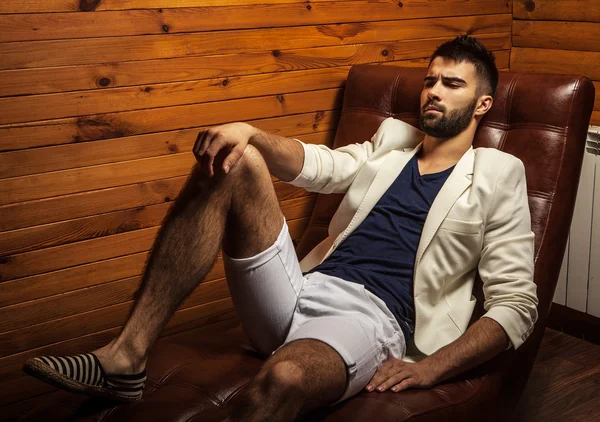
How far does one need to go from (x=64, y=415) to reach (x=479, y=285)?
44.9 inches

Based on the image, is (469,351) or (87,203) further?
(87,203)

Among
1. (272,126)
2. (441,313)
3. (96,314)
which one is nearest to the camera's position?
(441,313)

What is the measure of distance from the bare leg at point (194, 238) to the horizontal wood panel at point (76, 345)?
65 cm

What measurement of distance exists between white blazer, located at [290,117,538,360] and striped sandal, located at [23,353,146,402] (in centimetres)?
71

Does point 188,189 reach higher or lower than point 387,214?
higher

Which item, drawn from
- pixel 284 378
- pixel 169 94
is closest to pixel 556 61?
pixel 169 94

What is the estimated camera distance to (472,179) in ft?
6.79

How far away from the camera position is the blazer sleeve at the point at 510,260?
6.21 ft

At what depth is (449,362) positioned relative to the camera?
185cm

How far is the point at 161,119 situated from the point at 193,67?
0.20m

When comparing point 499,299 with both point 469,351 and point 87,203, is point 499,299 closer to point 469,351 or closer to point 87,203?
point 469,351

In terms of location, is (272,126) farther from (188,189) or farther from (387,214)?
(188,189)

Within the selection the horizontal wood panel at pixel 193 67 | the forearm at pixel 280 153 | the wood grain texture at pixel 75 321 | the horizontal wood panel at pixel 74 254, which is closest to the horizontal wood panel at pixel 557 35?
the horizontal wood panel at pixel 193 67

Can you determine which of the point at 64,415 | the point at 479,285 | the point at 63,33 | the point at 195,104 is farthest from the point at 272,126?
the point at 64,415
